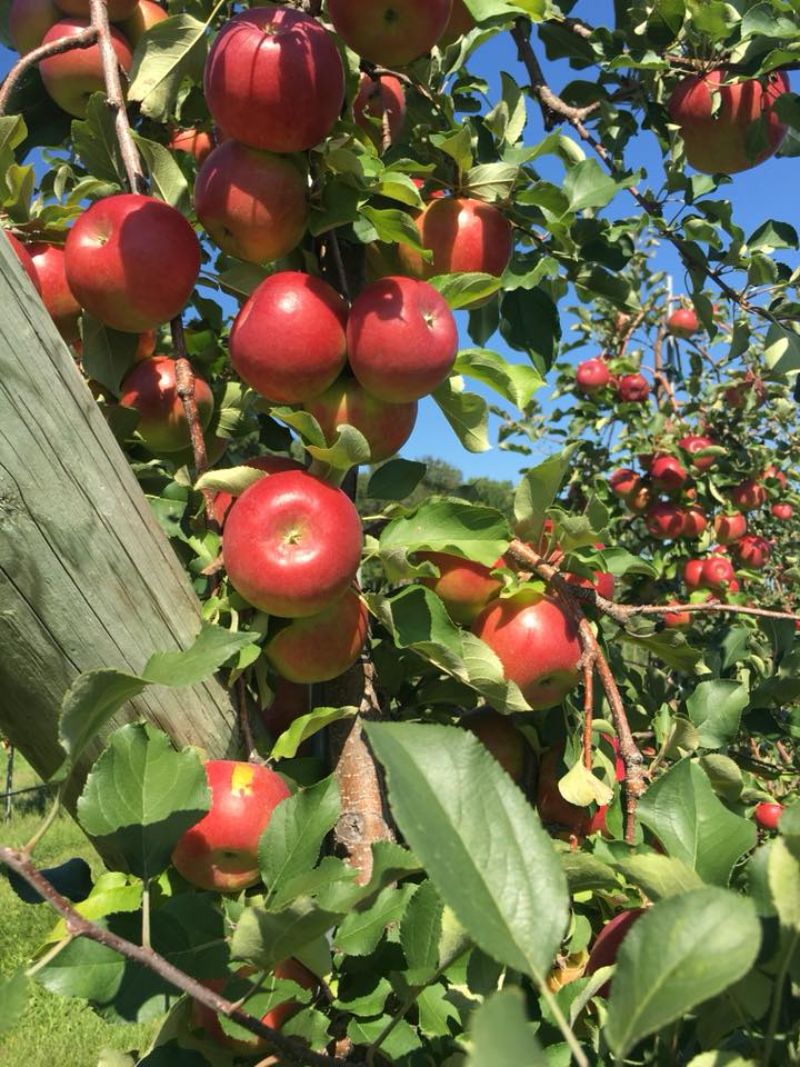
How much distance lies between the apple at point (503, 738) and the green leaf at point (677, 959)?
0.69m

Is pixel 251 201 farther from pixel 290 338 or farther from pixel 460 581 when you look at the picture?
pixel 460 581

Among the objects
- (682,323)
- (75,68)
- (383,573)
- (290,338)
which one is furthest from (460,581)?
(682,323)

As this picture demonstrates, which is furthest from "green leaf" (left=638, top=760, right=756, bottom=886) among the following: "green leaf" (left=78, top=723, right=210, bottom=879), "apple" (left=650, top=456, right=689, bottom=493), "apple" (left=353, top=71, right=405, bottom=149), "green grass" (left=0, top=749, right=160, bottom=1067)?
"apple" (left=650, top=456, right=689, bottom=493)

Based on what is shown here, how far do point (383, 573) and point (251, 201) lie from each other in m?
0.42

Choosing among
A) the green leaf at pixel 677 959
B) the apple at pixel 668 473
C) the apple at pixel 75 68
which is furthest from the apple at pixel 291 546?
the apple at pixel 668 473

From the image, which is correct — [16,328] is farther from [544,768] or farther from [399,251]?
[544,768]

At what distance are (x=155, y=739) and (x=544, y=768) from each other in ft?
1.83

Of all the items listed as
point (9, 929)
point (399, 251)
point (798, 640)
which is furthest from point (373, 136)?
point (9, 929)

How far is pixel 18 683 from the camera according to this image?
668 millimetres

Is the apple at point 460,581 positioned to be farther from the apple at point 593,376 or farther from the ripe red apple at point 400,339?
the apple at point 593,376

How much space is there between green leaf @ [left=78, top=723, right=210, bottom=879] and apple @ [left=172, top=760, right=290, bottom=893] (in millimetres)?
94

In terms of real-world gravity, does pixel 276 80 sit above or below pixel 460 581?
above

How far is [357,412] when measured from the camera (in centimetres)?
89

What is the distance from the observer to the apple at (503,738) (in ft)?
3.31
